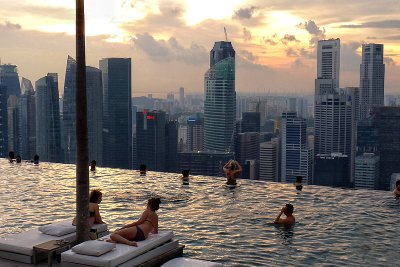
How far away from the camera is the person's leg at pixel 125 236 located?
40.2 ft

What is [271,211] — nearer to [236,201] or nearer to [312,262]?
[236,201]

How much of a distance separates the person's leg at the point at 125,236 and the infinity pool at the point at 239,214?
3.18 meters

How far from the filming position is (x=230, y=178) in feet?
92.3

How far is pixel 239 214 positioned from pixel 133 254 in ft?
31.2

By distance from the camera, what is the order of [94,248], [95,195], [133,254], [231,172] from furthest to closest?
[231,172]
[95,195]
[133,254]
[94,248]

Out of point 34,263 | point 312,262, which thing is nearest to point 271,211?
point 312,262

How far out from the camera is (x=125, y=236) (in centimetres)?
1251

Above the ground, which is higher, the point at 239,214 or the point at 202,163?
the point at 239,214

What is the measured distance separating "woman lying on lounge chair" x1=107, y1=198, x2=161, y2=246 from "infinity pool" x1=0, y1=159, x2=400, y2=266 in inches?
97.5

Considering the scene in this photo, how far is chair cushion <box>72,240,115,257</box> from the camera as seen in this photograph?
449 inches

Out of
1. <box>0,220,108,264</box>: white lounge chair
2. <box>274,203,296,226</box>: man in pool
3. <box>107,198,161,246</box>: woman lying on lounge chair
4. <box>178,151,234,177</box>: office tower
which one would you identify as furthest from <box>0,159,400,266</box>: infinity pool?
<box>178,151,234,177</box>: office tower

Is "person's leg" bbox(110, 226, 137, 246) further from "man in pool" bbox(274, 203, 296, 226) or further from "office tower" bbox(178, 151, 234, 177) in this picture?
"office tower" bbox(178, 151, 234, 177)

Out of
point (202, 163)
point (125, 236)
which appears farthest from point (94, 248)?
point (202, 163)

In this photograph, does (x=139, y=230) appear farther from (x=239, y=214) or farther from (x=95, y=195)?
(x=239, y=214)
